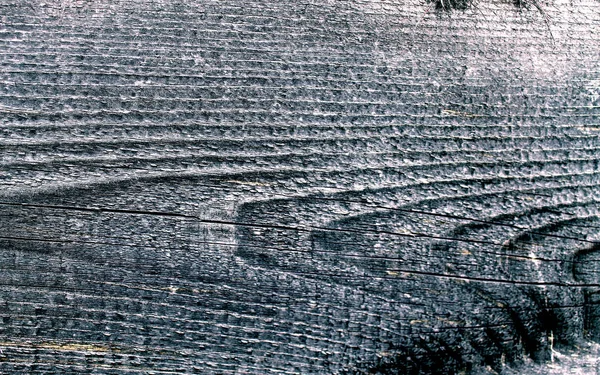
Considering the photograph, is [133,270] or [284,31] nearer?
[133,270]

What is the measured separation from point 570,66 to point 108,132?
1054mm

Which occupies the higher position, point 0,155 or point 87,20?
point 87,20

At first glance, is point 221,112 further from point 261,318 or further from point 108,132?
point 261,318

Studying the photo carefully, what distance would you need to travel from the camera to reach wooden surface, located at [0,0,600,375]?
1126mm

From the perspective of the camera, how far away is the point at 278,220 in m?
1.15

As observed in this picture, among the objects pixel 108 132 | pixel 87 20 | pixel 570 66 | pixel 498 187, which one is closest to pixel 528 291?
pixel 498 187

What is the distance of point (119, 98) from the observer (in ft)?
3.86

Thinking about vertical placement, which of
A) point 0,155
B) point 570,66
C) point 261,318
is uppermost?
A: point 570,66

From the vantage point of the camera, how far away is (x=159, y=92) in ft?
3.89

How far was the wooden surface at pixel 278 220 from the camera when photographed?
1126 mm

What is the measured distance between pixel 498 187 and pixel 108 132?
0.84 metres

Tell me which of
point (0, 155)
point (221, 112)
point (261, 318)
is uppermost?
point (221, 112)

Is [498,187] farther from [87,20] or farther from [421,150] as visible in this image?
[87,20]

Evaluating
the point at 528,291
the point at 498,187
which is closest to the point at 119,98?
the point at 498,187
